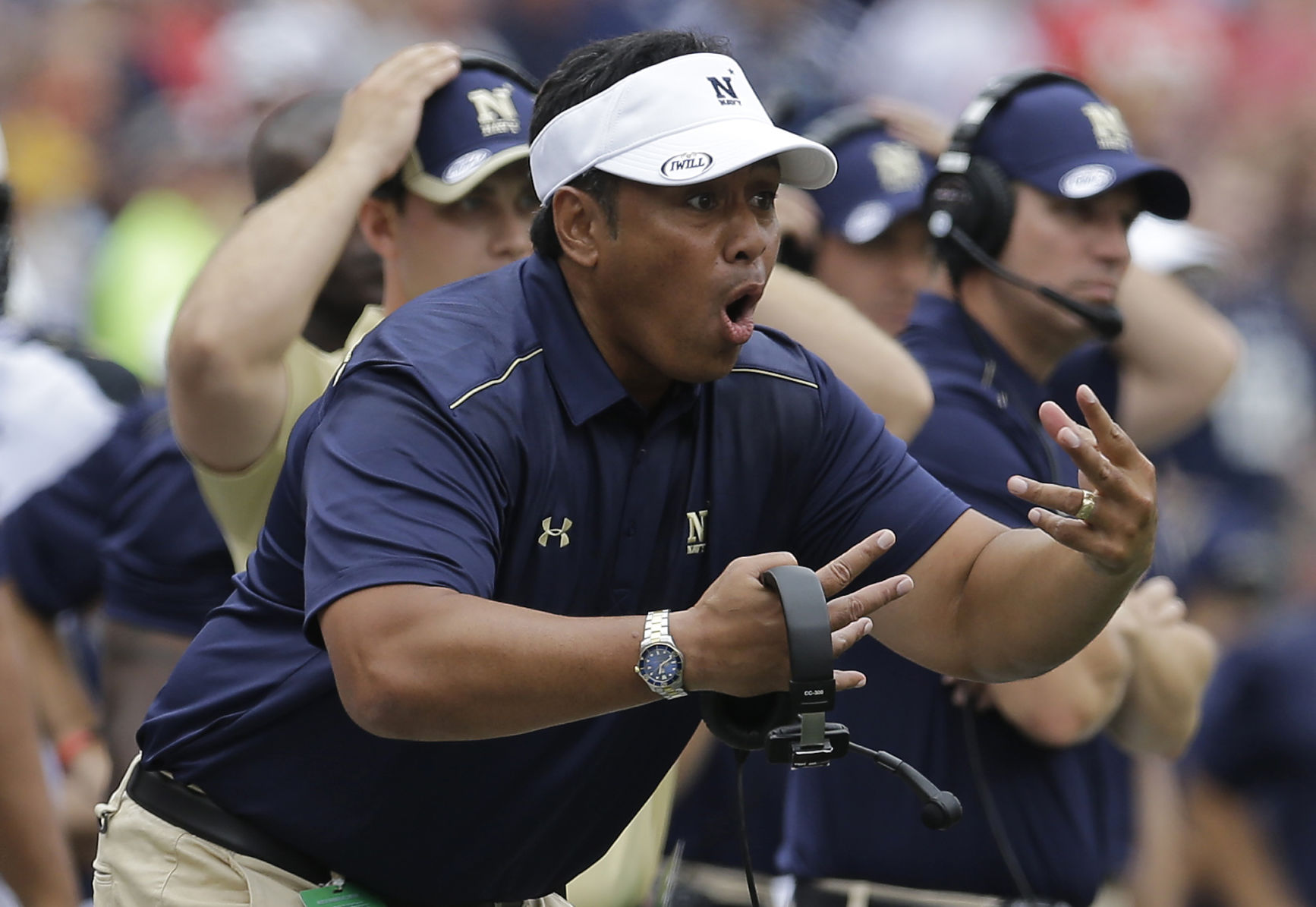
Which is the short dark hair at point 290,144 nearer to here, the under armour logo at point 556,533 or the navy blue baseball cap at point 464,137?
the navy blue baseball cap at point 464,137

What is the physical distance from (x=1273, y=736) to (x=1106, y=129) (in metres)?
2.58

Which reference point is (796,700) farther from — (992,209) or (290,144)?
(290,144)

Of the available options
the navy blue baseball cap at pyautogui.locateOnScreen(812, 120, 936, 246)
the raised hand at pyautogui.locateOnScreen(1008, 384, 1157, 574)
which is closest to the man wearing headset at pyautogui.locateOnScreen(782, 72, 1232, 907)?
the navy blue baseball cap at pyautogui.locateOnScreen(812, 120, 936, 246)

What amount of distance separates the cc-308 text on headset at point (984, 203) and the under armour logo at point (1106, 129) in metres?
0.02

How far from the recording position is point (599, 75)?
2.78 meters

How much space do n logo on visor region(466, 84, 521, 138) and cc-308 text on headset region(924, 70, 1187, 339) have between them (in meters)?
1.04

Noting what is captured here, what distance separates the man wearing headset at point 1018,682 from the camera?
3.82 metres

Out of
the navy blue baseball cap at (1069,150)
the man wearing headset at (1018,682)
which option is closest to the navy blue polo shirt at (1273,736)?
the man wearing headset at (1018,682)

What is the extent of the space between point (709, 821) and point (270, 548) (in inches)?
105

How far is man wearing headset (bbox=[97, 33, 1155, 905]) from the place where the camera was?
8.18ft

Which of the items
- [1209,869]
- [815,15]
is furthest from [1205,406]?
[815,15]

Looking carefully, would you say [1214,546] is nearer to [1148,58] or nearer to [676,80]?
[1148,58]

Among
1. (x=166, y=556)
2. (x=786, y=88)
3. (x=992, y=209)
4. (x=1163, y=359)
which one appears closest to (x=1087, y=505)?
(x=992, y=209)

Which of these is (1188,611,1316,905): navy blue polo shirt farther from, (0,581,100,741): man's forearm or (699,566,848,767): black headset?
(699,566,848,767): black headset
